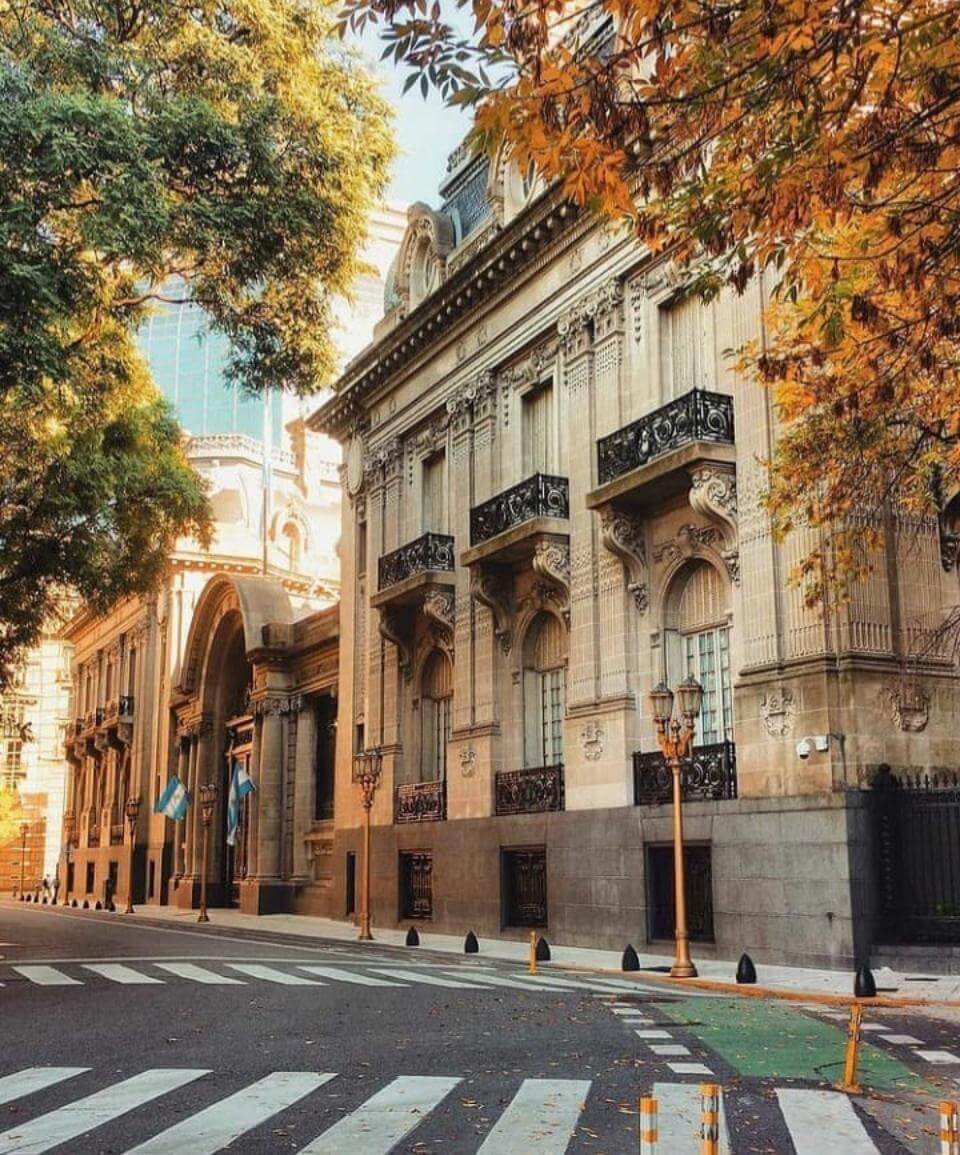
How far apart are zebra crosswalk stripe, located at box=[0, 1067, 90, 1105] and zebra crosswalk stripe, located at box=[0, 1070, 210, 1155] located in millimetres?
509

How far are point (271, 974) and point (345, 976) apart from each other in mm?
1060

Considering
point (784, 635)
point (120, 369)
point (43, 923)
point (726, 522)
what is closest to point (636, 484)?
point (726, 522)

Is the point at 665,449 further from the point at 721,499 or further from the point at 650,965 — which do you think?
the point at 650,965

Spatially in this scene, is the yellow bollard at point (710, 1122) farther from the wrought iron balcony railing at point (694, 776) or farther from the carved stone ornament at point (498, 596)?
the carved stone ornament at point (498, 596)

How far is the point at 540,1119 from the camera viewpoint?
7820 mm

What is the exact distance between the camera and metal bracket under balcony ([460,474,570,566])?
1001 inches

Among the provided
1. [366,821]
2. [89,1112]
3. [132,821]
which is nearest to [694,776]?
[366,821]

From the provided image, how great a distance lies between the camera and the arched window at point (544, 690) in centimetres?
2670

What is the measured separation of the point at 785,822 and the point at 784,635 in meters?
2.78

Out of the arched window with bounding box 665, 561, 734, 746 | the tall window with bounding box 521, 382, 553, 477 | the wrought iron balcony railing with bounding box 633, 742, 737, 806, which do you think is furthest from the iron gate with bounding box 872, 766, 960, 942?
the tall window with bounding box 521, 382, 553, 477

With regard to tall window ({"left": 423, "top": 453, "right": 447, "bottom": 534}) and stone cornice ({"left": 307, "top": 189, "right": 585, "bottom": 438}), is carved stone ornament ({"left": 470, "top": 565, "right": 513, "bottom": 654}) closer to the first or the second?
tall window ({"left": 423, "top": 453, "right": 447, "bottom": 534})

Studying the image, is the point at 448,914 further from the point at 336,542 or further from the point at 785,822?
the point at 336,542

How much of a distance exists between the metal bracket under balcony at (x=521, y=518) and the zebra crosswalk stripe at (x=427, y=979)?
9528mm

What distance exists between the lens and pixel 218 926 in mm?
32875
